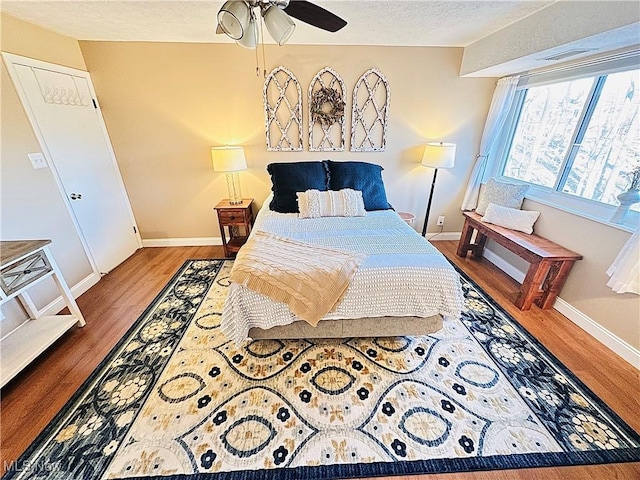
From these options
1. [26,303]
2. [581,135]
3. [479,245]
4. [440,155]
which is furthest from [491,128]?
[26,303]

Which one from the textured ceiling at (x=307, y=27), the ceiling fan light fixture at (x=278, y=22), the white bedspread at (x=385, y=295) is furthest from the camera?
the textured ceiling at (x=307, y=27)

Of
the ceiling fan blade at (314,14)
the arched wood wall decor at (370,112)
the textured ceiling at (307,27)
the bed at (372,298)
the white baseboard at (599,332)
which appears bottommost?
the white baseboard at (599,332)

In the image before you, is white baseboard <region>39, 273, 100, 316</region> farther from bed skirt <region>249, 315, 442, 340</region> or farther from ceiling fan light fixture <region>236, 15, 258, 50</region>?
ceiling fan light fixture <region>236, 15, 258, 50</region>

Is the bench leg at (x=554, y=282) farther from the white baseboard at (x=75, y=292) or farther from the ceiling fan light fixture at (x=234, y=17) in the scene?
the white baseboard at (x=75, y=292)

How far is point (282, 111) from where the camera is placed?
3039 mm

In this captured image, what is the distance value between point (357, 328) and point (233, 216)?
1.99 meters

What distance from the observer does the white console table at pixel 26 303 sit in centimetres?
156

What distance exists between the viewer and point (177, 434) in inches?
53.9

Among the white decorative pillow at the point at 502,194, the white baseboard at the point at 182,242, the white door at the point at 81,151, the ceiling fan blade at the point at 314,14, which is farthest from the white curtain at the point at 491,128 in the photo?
the white door at the point at 81,151

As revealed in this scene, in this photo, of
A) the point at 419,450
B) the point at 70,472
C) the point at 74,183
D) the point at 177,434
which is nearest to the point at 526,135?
the point at 419,450

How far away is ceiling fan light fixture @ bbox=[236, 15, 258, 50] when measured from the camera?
1.43 meters

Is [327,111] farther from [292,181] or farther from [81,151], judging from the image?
[81,151]

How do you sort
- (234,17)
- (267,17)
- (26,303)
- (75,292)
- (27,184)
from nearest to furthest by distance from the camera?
1. (234,17)
2. (267,17)
3. (26,303)
4. (27,184)
5. (75,292)

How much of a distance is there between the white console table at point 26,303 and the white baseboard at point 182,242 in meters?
1.61
